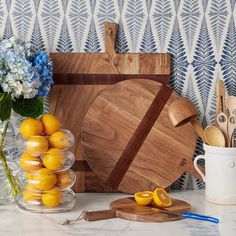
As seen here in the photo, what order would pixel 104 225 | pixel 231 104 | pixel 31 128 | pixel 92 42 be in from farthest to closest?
pixel 92 42, pixel 231 104, pixel 31 128, pixel 104 225

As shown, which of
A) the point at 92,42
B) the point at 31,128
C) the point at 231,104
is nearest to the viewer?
the point at 31,128

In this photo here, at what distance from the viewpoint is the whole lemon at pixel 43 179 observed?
1.40m

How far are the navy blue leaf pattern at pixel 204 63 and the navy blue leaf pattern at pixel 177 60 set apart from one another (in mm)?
35

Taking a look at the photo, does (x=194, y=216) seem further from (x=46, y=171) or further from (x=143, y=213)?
(x=46, y=171)

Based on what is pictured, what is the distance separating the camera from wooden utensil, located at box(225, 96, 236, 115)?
152 cm

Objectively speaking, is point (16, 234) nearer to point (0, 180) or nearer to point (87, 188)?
point (0, 180)

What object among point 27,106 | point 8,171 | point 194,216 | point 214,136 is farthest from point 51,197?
point 214,136

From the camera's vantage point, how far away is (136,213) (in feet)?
4.48

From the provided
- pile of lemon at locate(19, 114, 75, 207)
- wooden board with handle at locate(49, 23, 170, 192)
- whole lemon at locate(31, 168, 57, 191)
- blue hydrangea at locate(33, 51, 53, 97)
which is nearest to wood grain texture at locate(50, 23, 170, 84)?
wooden board with handle at locate(49, 23, 170, 192)

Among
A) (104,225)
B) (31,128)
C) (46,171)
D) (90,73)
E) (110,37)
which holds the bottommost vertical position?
(104,225)

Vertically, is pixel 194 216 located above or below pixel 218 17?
below

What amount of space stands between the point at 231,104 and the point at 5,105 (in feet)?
2.02

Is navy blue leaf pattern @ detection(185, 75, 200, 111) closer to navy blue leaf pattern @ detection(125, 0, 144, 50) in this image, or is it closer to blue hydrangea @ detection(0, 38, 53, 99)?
navy blue leaf pattern @ detection(125, 0, 144, 50)

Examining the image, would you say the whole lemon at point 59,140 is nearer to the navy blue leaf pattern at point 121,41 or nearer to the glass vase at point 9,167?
the glass vase at point 9,167
